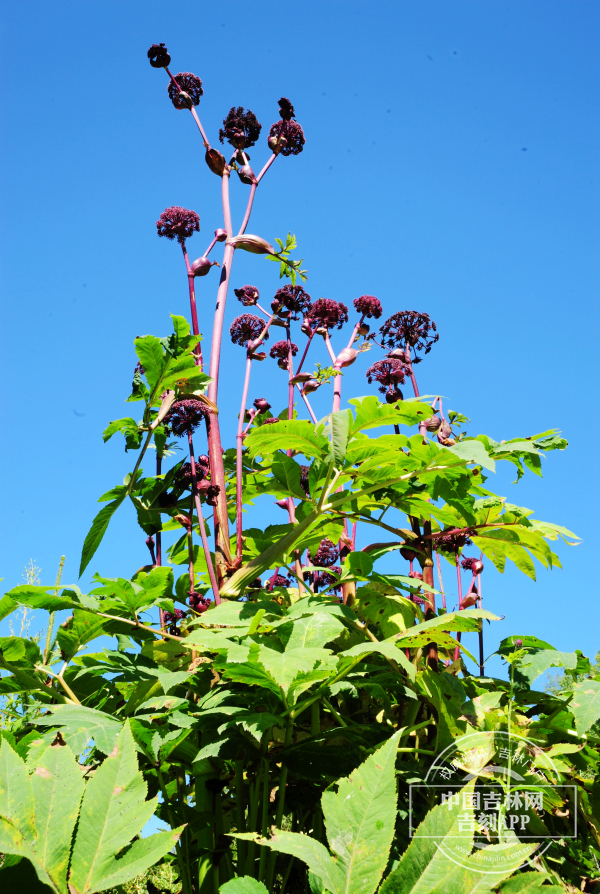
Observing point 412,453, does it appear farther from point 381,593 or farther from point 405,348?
point 405,348

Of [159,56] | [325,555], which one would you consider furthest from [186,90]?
[325,555]

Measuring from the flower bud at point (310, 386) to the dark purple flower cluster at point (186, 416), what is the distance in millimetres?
495

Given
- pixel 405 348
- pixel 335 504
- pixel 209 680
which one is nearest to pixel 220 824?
pixel 209 680

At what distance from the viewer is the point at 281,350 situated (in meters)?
2.32

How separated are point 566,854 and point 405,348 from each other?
149cm

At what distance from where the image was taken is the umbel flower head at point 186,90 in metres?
2.11

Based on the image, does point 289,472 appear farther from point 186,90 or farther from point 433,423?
point 186,90

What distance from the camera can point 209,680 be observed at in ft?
4.44

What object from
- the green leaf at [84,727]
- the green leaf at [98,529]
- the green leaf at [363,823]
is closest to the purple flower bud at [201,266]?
the green leaf at [98,529]

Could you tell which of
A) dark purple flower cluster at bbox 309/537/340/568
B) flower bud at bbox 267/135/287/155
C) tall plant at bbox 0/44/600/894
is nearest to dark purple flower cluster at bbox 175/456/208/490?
tall plant at bbox 0/44/600/894

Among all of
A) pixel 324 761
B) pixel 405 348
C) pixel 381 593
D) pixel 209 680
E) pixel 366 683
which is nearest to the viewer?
pixel 324 761

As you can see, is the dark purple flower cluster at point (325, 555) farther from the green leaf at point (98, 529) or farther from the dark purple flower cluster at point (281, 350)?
the green leaf at point (98, 529)

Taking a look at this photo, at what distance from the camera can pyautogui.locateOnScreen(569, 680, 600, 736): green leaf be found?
1.34 m

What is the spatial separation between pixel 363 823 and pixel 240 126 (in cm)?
204
